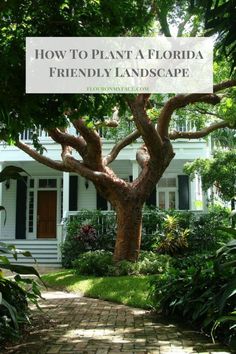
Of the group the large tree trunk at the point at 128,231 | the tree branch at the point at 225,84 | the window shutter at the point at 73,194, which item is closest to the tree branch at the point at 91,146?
the large tree trunk at the point at 128,231

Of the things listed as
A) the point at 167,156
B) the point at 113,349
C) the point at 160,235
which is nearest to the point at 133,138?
the point at 167,156

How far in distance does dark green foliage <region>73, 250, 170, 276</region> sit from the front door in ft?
23.8

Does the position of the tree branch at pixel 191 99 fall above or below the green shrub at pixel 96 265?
above

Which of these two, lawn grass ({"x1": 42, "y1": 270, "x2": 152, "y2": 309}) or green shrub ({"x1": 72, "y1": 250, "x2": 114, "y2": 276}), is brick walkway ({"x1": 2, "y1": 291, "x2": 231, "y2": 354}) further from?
green shrub ({"x1": 72, "y1": 250, "x2": 114, "y2": 276})

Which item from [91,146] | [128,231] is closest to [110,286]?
[128,231]

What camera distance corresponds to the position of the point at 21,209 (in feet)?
66.1

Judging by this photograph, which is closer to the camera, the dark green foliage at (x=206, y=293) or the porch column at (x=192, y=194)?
the dark green foliage at (x=206, y=293)

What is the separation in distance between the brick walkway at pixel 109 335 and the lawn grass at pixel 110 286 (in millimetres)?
786

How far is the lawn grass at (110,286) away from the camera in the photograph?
8.75m

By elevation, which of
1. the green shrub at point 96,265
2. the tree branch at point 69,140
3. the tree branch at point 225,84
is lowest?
the green shrub at point 96,265

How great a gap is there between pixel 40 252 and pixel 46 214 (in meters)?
3.10

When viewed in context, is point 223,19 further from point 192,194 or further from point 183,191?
point 183,191

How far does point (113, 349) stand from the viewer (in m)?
5.18

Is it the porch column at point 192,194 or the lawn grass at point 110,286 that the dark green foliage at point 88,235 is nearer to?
the lawn grass at point 110,286
